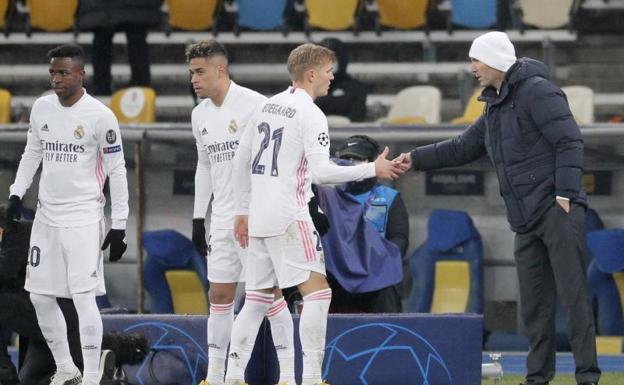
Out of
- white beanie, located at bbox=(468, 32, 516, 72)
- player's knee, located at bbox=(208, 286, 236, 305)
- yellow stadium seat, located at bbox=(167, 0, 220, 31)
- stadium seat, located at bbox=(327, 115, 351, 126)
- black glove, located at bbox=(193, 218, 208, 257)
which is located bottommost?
player's knee, located at bbox=(208, 286, 236, 305)

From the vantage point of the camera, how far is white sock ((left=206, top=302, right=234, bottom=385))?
827 cm

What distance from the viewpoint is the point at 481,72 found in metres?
8.33

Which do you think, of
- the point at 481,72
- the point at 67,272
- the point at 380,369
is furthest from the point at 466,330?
the point at 67,272

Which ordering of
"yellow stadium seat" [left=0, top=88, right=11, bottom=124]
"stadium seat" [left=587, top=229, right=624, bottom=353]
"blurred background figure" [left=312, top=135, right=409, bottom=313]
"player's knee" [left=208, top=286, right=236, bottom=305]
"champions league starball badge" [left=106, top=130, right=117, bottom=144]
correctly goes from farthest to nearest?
1. "yellow stadium seat" [left=0, top=88, right=11, bottom=124]
2. "stadium seat" [left=587, top=229, right=624, bottom=353]
3. "blurred background figure" [left=312, top=135, right=409, bottom=313]
4. "champions league starball badge" [left=106, top=130, right=117, bottom=144]
5. "player's knee" [left=208, top=286, right=236, bottom=305]

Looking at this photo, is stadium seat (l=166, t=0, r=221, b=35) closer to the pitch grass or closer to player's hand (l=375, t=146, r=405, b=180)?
the pitch grass

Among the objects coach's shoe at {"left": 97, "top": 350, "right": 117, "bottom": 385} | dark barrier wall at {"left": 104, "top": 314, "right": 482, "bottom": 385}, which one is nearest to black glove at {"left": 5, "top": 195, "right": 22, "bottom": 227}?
coach's shoe at {"left": 97, "top": 350, "right": 117, "bottom": 385}

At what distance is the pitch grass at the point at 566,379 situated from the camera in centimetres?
934

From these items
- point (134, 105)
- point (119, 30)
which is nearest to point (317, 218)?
point (134, 105)

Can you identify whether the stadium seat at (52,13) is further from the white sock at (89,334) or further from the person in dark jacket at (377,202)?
the white sock at (89,334)

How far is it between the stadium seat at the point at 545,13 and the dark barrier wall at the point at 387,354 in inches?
282

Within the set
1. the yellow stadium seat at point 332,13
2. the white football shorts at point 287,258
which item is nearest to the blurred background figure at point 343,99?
the yellow stadium seat at point 332,13

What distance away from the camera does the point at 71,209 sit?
8.41m

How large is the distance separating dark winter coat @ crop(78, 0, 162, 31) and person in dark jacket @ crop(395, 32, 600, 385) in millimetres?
6644

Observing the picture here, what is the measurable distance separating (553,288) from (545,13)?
7.15 meters
